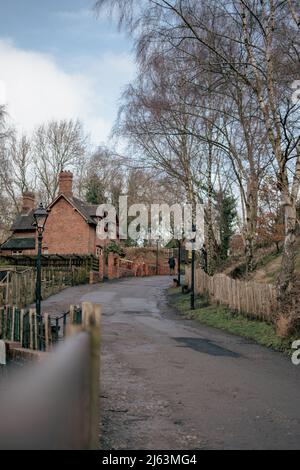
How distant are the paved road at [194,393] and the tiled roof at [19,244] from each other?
37764 millimetres

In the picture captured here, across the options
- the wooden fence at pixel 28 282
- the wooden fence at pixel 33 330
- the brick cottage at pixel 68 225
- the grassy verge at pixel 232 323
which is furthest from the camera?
the brick cottage at pixel 68 225

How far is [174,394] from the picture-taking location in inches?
336

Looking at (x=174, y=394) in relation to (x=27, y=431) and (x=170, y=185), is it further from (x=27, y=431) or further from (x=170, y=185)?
(x=170, y=185)

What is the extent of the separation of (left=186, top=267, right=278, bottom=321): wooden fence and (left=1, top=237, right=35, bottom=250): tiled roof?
3209 cm

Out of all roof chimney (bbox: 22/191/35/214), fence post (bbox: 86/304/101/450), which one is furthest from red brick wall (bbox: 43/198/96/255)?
fence post (bbox: 86/304/101/450)

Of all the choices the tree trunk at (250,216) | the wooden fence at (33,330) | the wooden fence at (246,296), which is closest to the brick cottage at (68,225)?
the wooden fence at (246,296)

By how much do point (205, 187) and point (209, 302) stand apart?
6.72 m

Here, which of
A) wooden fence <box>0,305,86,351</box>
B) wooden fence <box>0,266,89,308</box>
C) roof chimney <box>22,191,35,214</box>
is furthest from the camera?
roof chimney <box>22,191,35,214</box>

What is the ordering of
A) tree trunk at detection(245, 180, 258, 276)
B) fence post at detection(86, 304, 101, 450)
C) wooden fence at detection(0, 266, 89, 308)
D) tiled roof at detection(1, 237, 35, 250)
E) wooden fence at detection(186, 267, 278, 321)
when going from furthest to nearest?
1. tiled roof at detection(1, 237, 35, 250)
2. wooden fence at detection(0, 266, 89, 308)
3. tree trunk at detection(245, 180, 258, 276)
4. wooden fence at detection(186, 267, 278, 321)
5. fence post at detection(86, 304, 101, 450)

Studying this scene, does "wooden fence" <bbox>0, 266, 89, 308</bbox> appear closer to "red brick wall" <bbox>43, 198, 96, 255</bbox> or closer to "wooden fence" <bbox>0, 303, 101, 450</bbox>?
"red brick wall" <bbox>43, 198, 96, 255</bbox>

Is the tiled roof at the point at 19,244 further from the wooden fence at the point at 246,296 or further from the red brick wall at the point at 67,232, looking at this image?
the wooden fence at the point at 246,296

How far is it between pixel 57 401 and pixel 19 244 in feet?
178

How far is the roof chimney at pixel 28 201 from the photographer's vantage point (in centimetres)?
5428

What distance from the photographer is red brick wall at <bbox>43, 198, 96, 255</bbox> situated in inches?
1951
